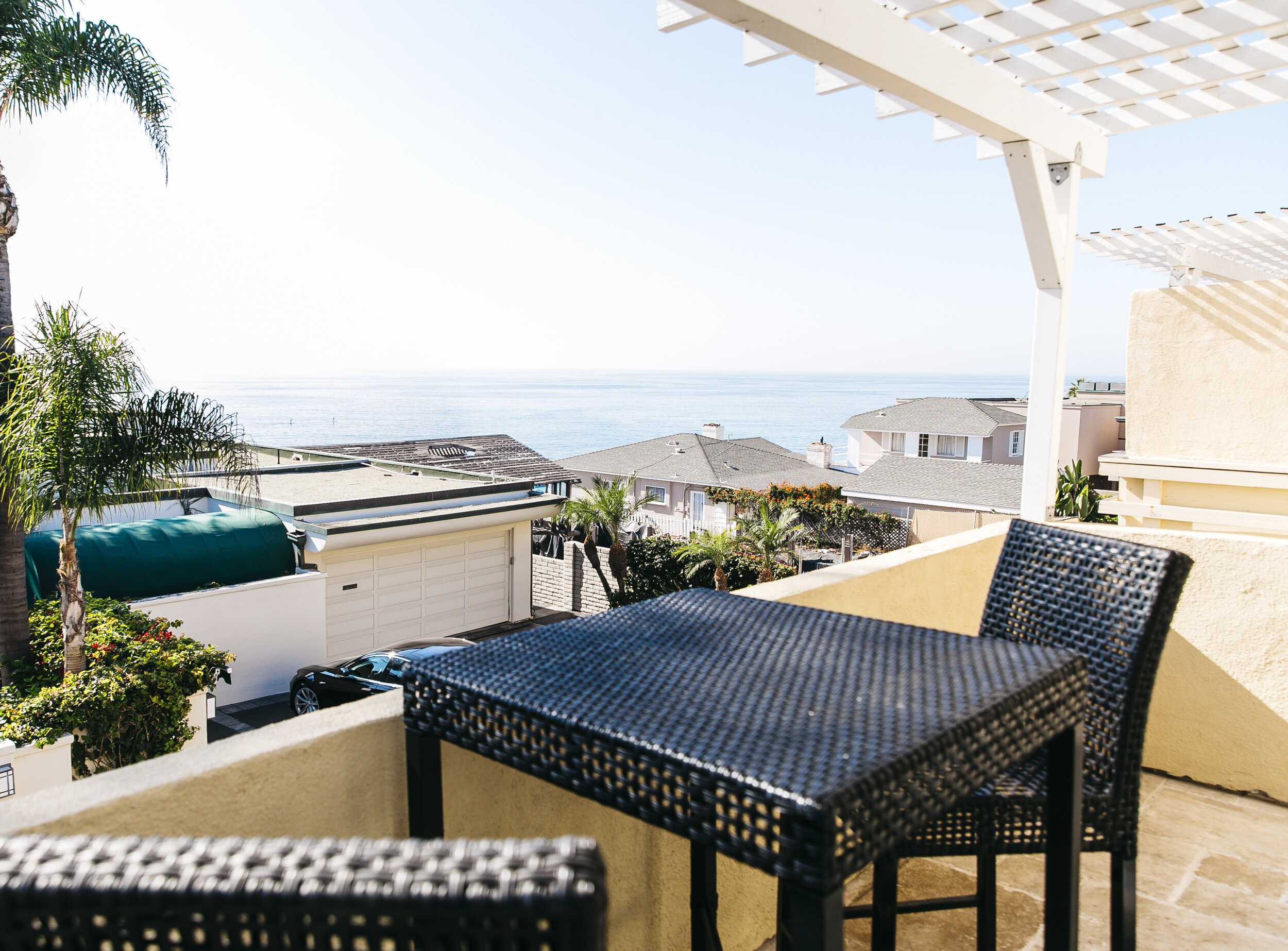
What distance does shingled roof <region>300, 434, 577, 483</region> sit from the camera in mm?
25266

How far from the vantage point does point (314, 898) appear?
19.9 inches

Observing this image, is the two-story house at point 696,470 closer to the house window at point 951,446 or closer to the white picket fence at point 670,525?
the white picket fence at point 670,525

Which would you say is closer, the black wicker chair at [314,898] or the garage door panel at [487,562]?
the black wicker chair at [314,898]

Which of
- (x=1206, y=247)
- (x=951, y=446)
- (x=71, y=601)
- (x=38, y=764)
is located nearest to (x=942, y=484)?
(x=951, y=446)

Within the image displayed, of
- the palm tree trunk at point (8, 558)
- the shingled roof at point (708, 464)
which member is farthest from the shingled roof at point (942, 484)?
the palm tree trunk at point (8, 558)

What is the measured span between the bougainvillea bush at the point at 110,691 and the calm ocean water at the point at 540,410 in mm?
69697

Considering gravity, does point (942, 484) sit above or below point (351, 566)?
below

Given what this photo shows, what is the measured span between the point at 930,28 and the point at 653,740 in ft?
10.3

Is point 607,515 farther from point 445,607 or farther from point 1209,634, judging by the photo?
point 1209,634

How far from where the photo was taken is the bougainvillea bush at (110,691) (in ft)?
25.1

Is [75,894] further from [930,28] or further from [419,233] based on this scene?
[419,233]

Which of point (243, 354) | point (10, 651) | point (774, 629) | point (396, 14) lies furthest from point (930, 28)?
point (243, 354)

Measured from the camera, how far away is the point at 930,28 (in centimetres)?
320

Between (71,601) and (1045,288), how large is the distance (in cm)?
910
